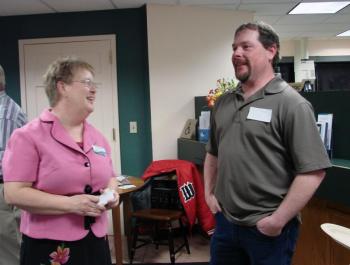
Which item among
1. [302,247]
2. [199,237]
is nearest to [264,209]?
[302,247]

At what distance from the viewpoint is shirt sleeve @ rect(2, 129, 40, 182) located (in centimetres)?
136

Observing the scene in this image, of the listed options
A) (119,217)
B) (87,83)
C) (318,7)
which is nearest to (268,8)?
(318,7)

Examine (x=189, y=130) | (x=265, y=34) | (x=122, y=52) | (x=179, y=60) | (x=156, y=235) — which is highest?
(x=122, y=52)

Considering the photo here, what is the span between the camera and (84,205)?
1.39m

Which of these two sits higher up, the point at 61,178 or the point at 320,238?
the point at 61,178

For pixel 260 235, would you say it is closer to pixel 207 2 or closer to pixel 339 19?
pixel 207 2

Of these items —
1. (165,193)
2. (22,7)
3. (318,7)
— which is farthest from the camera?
(318,7)

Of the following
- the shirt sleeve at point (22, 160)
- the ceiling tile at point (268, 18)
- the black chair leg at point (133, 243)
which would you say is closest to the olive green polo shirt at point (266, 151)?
the shirt sleeve at point (22, 160)

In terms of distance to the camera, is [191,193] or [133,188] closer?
[133,188]

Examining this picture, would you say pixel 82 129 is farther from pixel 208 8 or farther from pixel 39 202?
pixel 208 8

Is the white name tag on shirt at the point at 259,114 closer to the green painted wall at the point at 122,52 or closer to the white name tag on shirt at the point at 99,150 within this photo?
the white name tag on shirt at the point at 99,150

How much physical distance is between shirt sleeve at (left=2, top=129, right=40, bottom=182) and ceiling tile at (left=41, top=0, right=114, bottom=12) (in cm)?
269

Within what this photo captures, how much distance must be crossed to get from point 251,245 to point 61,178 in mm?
811

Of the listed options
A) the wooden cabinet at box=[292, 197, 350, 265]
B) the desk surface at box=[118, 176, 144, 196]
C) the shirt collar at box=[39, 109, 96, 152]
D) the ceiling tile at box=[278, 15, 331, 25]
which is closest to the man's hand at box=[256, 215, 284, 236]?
the shirt collar at box=[39, 109, 96, 152]
